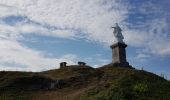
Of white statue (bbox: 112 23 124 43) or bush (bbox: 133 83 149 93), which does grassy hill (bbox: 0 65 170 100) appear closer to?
bush (bbox: 133 83 149 93)

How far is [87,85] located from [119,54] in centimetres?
1364

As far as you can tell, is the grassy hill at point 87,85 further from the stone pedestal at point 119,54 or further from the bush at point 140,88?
the stone pedestal at point 119,54

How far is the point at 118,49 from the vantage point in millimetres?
42969

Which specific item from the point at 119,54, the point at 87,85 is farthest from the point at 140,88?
the point at 119,54

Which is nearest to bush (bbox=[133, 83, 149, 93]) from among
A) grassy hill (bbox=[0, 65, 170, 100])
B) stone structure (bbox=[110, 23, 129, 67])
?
grassy hill (bbox=[0, 65, 170, 100])

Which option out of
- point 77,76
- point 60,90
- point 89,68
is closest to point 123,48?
point 89,68

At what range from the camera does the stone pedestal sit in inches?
1627

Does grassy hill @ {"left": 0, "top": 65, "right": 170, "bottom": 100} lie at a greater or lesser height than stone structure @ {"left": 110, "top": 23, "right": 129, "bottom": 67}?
lesser

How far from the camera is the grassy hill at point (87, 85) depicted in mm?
25980

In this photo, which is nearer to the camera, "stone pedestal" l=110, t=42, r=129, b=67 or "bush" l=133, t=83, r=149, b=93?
"bush" l=133, t=83, r=149, b=93

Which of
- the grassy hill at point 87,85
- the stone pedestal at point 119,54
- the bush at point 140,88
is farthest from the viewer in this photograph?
Result: the stone pedestal at point 119,54

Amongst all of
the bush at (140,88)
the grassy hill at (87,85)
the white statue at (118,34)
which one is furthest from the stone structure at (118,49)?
the bush at (140,88)

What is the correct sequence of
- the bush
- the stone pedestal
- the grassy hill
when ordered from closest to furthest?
the grassy hill → the bush → the stone pedestal

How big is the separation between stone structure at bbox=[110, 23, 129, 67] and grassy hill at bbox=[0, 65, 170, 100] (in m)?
7.66
